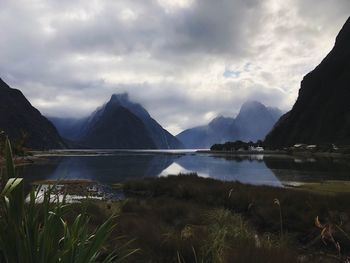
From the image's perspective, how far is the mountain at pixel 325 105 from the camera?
436 ft

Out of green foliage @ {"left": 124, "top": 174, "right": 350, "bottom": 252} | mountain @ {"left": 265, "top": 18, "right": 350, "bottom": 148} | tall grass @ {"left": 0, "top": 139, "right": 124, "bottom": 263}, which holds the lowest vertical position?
green foliage @ {"left": 124, "top": 174, "right": 350, "bottom": 252}

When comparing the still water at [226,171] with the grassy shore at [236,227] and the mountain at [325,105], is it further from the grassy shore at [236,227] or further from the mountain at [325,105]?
the mountain at [325,105]

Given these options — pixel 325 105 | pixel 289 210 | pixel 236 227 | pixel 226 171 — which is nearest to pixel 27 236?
pixel 236 227

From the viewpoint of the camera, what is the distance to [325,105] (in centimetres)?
14062

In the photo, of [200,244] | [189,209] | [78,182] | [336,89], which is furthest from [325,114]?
[200,244]

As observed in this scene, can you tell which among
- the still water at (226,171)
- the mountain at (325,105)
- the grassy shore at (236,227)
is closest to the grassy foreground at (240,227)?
the grassy shore at (236,227)

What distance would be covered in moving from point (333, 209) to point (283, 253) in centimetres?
1135

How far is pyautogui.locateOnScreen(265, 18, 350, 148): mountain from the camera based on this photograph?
5236 inches

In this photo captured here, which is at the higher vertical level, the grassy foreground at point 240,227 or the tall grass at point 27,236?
the tall grass at point 27,236

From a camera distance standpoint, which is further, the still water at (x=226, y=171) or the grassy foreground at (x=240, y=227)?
the still water at (x=226, y=171)

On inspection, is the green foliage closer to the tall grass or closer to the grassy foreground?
the grassy foreground

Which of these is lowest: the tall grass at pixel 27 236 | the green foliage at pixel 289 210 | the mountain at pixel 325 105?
the green foliage at pixel 289 210

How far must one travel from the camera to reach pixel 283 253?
6098 millimetres

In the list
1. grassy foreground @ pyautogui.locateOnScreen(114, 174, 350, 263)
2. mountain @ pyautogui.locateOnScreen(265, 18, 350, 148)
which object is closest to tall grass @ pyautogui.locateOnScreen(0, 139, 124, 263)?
grassy foreground @ pyautogui.locateOnScreen(114, 174, 350, 263)
